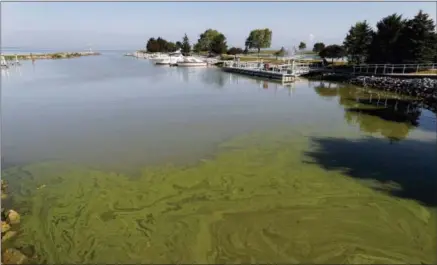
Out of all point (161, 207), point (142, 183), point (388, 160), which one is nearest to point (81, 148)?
point (142, 183)

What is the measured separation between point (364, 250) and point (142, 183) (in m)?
6.68

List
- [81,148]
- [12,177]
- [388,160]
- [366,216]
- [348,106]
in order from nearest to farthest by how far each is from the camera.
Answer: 1. [366,216]
2. [12,177]
3. [388,160]
4. [81,148]
5. [348,106]

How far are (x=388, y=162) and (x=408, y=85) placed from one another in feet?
64.2

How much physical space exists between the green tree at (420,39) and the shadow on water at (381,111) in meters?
7.08

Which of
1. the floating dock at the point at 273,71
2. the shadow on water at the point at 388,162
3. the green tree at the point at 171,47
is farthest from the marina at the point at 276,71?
the green tree at the point at 171,47

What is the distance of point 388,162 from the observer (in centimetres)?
1293

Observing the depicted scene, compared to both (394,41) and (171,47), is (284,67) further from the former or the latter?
(171,47)

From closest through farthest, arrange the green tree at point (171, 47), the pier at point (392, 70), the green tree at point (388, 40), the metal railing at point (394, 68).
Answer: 1. the pier at point (392, 70)
2. the metal railing at point (394, 68)
3. the green tree at point (388, 40)
4. the green tree at point (171, 47)

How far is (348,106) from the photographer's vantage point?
2511 centimetres

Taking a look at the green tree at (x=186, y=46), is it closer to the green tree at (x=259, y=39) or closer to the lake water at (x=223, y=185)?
the green tree at (x=259, y=39)

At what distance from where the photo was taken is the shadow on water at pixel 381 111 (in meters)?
18.3

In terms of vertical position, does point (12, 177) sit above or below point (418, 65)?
below

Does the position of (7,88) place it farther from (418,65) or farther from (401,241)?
(418,65)

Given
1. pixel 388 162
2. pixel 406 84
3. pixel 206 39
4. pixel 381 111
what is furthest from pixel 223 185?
pixel 206 39
